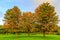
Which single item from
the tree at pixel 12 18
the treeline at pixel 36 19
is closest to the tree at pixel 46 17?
the treeline at pixel 36 19

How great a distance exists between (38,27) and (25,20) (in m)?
7.89

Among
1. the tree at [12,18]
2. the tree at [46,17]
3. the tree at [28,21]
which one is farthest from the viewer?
the tree at [12,18]

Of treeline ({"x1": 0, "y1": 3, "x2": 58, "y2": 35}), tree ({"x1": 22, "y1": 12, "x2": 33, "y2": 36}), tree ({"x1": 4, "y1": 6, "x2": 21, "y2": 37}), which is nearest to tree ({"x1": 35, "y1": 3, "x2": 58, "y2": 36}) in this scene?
treeline ({"x1": 0, "y1": 3, "x2": 58, "y2": 35})

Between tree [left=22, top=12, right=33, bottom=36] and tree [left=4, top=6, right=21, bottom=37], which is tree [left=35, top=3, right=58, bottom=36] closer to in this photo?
tree [left=22, top=12, right=33, bottom=36]

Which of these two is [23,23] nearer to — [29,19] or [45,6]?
[29,19]

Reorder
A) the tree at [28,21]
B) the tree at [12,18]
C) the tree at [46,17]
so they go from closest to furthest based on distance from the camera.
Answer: the tree at [46,17] → the tree at [28,21] → the tree at [12,18]

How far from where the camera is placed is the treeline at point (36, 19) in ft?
177

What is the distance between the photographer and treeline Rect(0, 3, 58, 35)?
53.9 meters

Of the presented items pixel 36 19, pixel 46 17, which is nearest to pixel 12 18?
pixel 36 19

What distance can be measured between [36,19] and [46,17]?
3243 mm

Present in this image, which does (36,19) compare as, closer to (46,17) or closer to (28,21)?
(46,17)

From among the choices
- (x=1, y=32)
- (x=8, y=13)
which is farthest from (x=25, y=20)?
(x=1, y=32)

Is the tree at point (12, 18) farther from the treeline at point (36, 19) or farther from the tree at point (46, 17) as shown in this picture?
the tree at point (46, 17)

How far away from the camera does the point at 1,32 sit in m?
85.5
